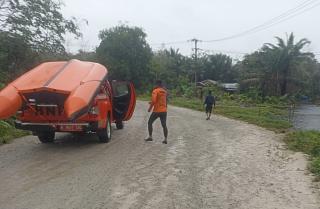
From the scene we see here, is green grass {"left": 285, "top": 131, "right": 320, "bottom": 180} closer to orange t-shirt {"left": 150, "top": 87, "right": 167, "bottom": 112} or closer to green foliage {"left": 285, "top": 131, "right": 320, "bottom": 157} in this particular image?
green foliage {"left": 285, "top": 131, "right": 320, "bottom": 157}

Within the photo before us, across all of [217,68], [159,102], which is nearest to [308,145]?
[159,102]

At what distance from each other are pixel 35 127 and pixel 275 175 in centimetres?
615

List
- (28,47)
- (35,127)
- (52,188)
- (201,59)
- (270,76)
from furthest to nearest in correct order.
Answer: (201,59), (270,76), (28,47), (35,127), (52,188)

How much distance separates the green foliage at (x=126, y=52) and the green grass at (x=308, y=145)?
1768 inches

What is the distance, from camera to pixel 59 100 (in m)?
12.2

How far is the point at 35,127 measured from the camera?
41.5ft

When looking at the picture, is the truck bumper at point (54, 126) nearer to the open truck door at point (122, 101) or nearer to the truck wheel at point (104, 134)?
the truck wheel at point (104, 134)

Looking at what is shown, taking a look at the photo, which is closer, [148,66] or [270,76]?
[270,76]

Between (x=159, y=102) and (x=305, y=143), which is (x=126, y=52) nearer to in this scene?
(x=305, y=143)

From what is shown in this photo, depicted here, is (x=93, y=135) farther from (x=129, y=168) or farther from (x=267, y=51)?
(x=267, y=51)

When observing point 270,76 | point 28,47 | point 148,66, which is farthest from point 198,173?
point 148,66

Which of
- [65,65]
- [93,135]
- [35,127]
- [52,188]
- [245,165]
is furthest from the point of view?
[93,135]

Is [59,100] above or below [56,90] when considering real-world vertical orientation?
below

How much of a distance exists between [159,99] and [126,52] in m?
48.8
